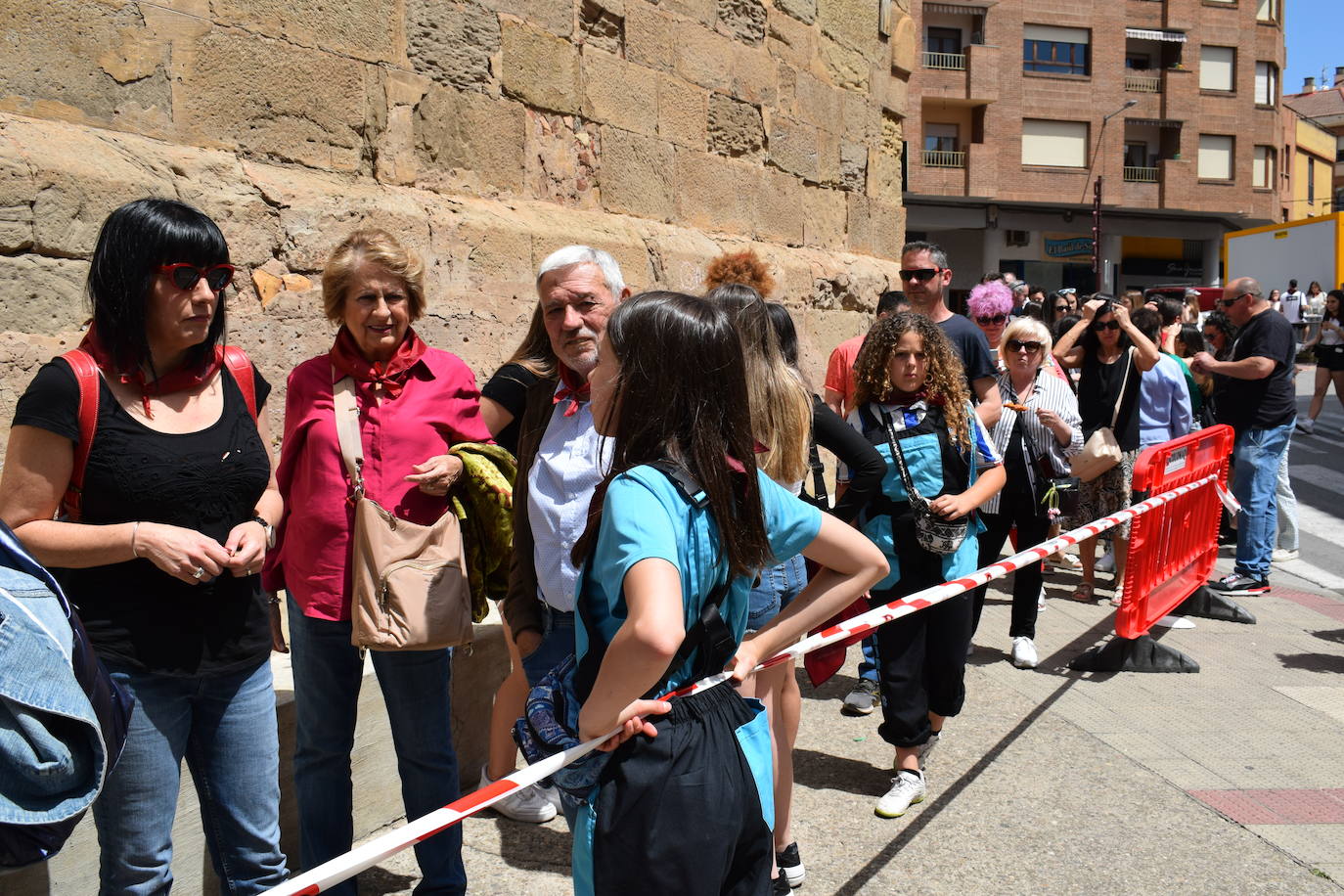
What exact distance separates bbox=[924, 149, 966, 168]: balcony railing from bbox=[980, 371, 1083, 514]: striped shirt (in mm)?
32776

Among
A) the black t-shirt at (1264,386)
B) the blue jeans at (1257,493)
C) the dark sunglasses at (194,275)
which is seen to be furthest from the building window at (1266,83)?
the dark sunglasses at (194,275)

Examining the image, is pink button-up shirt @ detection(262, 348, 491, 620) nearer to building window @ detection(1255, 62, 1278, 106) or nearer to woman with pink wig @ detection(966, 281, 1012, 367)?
woman with pink wig @ detection(966, 281, 1012, 367)

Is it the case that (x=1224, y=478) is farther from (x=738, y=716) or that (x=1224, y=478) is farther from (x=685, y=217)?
(x=738, y=716)

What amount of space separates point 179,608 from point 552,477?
39.9 inches

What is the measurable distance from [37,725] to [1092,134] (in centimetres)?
4189

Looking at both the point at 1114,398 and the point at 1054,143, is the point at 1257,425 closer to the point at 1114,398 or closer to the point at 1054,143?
the point at 1114,398

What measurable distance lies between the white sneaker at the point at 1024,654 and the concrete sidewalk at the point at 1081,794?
0.16 ft

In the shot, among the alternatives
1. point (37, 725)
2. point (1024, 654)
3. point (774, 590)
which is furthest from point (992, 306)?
point (37, 725)

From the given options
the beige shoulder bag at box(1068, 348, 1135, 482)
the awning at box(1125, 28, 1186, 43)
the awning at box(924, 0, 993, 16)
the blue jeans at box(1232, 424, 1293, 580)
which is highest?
the awning at box(924, 0, 993, 16)

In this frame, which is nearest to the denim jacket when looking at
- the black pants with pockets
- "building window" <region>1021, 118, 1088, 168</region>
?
the black pants with pockets

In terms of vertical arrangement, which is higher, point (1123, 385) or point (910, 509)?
point (1123, 385)

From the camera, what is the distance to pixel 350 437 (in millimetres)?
2801

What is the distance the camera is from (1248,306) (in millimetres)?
7719

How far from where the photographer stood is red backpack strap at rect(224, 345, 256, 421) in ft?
8.70
